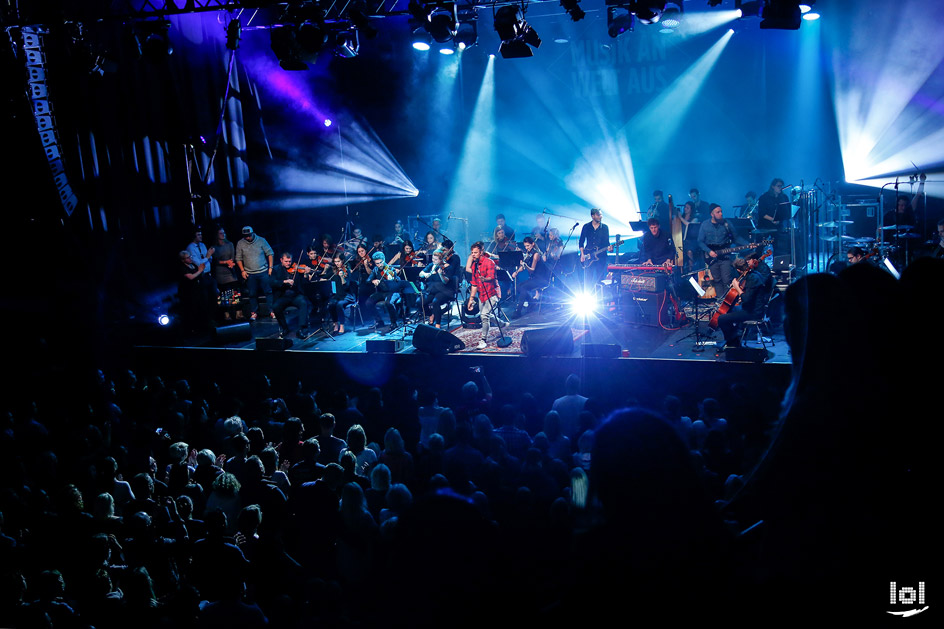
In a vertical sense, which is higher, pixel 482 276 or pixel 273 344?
pixel 482 276

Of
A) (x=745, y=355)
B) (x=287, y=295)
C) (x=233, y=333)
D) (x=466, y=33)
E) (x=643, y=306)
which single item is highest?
(x=466, y=33)

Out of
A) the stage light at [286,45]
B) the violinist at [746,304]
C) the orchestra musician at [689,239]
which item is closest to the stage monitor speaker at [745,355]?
the violinist at [746,304]

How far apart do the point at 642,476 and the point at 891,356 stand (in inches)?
35.3

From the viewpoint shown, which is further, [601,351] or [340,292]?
[340,292]

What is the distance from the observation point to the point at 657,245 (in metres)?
10.6

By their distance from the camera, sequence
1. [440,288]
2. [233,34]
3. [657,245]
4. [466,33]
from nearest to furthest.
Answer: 1. [233,34]
2. [466,33]
3. [657,245]
4. [440,288]

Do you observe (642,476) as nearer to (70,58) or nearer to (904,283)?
(904,283)

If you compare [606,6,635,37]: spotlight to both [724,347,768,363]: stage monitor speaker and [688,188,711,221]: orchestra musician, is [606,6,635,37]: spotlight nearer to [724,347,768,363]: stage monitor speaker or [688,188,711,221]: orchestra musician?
[688,188,711,221]: orchestra musician

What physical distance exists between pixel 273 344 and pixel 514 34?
17.6ft

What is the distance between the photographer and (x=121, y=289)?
11195 millimetres

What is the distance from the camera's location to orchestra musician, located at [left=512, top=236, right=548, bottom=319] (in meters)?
11.7

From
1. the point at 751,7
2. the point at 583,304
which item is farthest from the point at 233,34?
the point at 751,7

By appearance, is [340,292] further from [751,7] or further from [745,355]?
[751,7]

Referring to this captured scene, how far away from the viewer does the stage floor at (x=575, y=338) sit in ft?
27.6
